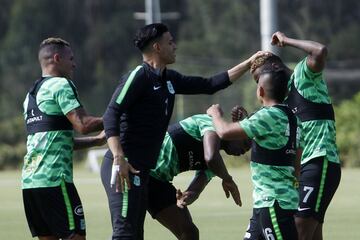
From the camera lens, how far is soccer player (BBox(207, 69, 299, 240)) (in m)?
9.25

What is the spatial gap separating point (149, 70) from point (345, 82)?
43866 millimetres

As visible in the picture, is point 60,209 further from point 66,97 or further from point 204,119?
point 204,119

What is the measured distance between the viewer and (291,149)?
9.43 meters

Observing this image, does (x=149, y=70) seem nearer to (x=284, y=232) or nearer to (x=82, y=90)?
(x=284, y=232)

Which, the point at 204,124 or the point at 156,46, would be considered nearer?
the point at 156,46

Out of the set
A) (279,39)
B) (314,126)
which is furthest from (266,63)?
(314,126)

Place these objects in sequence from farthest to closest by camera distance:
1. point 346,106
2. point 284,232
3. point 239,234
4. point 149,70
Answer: point 346,106 < point 239,234 < point 149,70 < point 284,232

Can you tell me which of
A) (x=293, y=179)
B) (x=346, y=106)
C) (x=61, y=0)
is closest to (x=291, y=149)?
(x=293, y=179)

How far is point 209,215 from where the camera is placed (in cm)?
1786

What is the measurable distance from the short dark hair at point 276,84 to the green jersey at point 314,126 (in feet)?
5.22

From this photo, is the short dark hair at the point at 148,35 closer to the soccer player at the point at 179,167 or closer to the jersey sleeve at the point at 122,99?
the jersey sleeve at the point at 122,99

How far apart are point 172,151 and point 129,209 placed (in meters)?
1.41

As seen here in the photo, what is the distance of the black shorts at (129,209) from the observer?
9.82 m

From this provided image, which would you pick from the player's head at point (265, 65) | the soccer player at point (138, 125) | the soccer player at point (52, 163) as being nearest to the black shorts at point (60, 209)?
the soccer player at point (52, 163)
